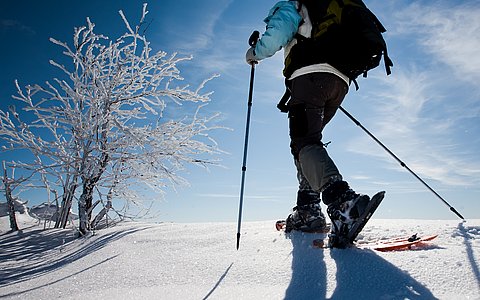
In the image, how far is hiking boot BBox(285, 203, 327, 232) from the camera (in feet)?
8.96

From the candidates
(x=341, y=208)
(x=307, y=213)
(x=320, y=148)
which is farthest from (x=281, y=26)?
(x=307, y=213)

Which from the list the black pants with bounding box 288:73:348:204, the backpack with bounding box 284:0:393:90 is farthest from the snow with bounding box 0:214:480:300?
the backpack with bounding box 284:0:393:90

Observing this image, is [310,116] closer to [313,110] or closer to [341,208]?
[313,110]

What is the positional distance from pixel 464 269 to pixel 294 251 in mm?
996

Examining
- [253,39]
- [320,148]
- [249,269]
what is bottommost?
[249,269]

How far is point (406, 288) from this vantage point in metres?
1.32

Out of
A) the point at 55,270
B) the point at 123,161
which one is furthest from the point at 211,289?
the point at 123,161

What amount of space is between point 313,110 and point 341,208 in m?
0.78

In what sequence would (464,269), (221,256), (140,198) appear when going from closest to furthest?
(464,269)
(221,256)
(140,198)

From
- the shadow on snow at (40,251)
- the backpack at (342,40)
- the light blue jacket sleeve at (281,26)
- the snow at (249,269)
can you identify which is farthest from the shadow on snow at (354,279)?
the shadow on snow at (40,251)

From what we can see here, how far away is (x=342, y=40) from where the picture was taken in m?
2.20

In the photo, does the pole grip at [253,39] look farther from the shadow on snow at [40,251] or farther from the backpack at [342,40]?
the shadow on snow at [40,251]

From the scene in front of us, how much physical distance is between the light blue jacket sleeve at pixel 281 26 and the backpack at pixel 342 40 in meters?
0.10

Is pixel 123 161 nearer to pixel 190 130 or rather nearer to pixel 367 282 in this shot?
pixel 190 130
